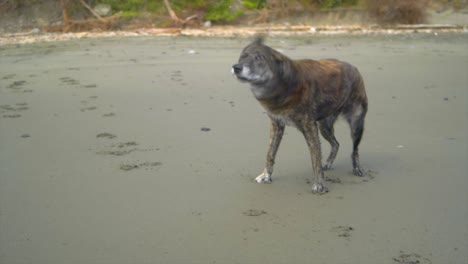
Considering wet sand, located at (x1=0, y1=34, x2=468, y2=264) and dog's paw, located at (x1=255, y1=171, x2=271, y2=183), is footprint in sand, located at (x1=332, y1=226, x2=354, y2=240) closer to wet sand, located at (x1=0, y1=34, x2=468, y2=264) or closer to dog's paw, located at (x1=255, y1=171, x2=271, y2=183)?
wet sand, located at (x1=0, y1=34, x2=468, y2=264)

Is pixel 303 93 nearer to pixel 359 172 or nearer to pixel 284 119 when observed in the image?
pixel 284 119

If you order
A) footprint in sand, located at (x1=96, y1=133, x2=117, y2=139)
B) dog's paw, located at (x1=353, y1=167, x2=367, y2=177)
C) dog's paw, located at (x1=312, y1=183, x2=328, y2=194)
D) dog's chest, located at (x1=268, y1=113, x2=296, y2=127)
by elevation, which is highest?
dog's chest, located at (x1=268, y1=113, x2=296, y2=127)

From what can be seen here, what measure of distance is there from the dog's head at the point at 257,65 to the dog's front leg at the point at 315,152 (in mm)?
654

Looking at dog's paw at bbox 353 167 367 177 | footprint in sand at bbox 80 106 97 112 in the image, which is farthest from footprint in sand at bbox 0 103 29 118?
dog's paw at bbox 353 167 367 177

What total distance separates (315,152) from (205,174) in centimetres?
111

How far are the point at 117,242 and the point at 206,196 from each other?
1181 millimetres

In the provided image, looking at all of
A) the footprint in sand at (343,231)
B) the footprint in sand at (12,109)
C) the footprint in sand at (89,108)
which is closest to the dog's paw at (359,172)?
the footprint in sand at (343,231)

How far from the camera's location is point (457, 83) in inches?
402

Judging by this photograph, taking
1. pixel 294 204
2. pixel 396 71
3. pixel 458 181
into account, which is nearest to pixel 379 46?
pixel 396 71

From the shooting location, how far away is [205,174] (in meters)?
6.16

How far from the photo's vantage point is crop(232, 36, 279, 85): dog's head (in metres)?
5.34

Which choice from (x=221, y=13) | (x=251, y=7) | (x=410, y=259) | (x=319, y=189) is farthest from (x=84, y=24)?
(x=410, y=259)

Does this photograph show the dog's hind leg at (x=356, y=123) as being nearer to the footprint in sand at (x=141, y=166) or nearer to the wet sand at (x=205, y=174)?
the wet sand at (x=205, y=174)

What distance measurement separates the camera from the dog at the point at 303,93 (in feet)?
18.1
